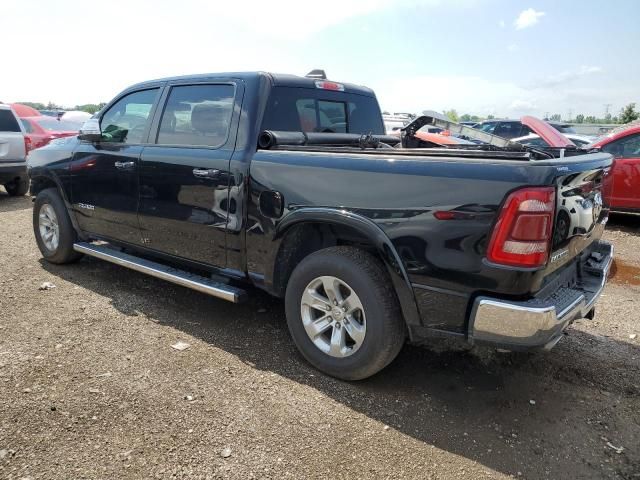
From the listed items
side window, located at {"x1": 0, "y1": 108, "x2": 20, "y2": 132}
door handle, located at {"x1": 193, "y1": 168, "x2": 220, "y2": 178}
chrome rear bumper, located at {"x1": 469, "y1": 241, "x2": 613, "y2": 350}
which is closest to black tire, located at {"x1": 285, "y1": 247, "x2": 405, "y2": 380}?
chrome rear bumper, located at {"x1": 469, "y1": 241, "x2": 613, "y2": 350}

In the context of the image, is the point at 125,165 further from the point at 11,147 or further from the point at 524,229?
the point at 11,147

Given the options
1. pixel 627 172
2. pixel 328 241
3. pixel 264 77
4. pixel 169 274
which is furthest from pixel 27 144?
pixel 627 172

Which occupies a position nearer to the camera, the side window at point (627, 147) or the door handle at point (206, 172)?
the door handle at point (206, 172)

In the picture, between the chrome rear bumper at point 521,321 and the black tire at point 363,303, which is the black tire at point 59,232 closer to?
the black tire at point 363,303

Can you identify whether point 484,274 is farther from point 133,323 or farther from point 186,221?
point 133,323

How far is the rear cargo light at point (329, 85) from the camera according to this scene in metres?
4.07

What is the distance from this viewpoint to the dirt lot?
2449 mm

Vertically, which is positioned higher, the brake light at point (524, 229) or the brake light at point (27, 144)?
the brake light at point (524, 229)

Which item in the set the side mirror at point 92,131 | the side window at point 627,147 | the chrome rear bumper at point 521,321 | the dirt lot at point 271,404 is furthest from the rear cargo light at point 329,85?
the side window at point 627,147

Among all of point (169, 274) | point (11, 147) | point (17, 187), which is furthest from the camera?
point (17, 187)

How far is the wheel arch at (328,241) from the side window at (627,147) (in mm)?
6518

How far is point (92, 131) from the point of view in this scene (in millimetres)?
4535

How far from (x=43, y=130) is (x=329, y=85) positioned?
9.39 metres

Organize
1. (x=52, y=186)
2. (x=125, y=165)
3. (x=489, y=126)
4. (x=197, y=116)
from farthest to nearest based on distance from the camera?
(x=489, y=126), (x=52, y=186), (x=125, y=165), (x=197, y=116)
